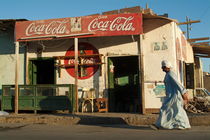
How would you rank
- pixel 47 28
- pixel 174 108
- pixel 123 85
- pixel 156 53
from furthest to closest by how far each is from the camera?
pixel 123 85 → pixel 47 28 → pixel 156 53 → pixel 174 108

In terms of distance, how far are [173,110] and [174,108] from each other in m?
0.06

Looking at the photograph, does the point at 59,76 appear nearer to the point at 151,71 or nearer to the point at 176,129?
the point at 151,71

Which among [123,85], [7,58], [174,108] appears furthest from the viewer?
[123,85]

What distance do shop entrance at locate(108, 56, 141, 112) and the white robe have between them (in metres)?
4.83

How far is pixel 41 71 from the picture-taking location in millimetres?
15047

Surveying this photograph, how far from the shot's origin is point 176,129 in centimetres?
688

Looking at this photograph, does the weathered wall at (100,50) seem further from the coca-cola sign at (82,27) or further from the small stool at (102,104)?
the coca-cola sign at (82,27)

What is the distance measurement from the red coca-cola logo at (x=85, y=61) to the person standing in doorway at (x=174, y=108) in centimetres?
567

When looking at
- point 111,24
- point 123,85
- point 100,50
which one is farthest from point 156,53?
point 123,85

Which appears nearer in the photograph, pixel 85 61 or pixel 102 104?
pixel 102 104

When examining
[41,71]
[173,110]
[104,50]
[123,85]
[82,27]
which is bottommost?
[173,110]

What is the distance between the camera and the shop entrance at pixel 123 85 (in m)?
12.3

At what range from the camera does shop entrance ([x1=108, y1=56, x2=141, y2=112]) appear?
40.2ft

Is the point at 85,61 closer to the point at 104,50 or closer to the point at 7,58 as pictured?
the point at 104,50
